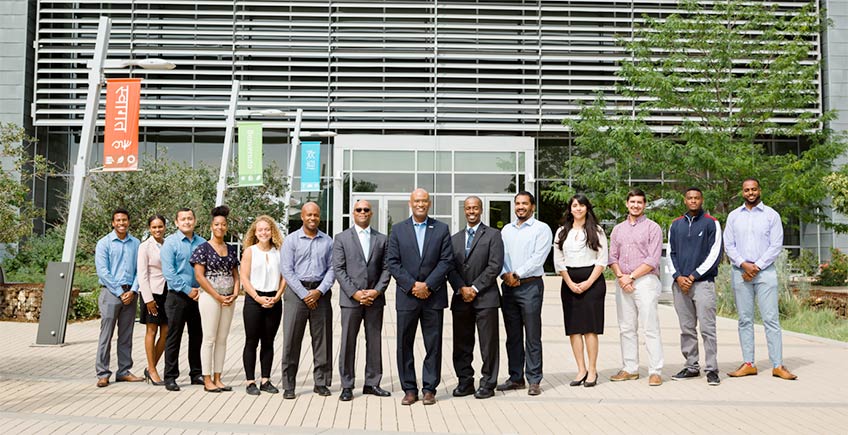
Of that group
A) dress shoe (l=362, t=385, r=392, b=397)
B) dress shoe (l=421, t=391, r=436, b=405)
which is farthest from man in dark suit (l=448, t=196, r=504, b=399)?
dress shoe (l=362, t=385, r=392, b=397)

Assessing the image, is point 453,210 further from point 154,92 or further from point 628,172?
point 154,92

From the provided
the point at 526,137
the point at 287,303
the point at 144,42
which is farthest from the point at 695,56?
the point at 144,42

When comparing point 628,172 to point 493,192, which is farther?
point 493,192

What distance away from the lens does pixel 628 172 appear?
21500 mm

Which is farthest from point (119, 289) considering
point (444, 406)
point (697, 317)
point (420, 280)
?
point (697, 317)

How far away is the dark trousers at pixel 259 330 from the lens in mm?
7766

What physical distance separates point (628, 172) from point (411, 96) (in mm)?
10143

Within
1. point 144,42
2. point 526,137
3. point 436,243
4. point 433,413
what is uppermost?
point 144,42

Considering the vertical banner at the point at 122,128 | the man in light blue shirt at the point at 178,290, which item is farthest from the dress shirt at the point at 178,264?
the vertical banner at the point at 122,128

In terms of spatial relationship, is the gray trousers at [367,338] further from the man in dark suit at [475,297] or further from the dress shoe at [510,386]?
the dress shoe at [510,386]

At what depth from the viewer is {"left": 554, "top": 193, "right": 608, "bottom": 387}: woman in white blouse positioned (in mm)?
8195

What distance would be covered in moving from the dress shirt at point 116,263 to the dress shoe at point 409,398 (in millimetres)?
3215

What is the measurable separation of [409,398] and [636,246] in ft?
9.84

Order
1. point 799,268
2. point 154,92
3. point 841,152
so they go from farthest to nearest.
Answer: point 154,92 → point 799,268 → point 841,152
